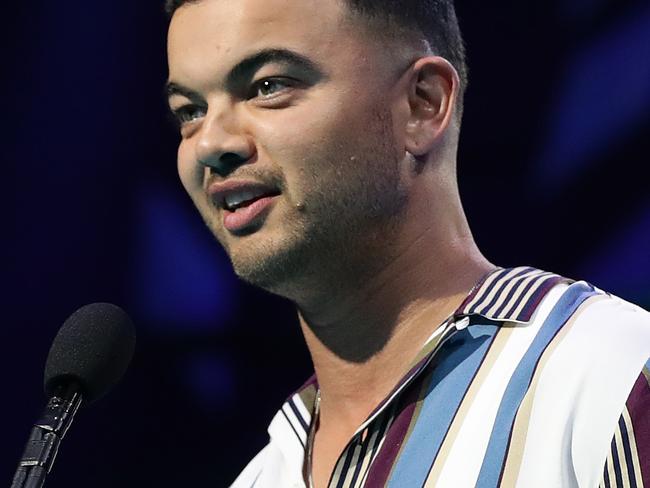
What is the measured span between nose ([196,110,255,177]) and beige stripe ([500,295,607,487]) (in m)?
0.41

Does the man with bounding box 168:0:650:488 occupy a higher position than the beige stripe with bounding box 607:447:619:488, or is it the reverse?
the man with bounding box 168:0:650:488

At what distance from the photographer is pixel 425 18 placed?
5.26 feet

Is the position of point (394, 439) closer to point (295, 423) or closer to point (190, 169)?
point (295, 423)

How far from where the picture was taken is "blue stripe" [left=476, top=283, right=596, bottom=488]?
1.26 meters

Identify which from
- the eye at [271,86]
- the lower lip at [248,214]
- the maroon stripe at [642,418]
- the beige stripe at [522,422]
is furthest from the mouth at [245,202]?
the maroon stripe at [642,418]

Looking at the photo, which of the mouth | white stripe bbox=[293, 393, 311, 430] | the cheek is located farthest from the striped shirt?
the cheek

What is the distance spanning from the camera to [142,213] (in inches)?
86.8

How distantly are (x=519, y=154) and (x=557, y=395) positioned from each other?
837 mm

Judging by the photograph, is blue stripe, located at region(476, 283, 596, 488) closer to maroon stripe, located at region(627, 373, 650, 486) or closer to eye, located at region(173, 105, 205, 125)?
maroon stripe, located at region(627, 373, 650, 486)

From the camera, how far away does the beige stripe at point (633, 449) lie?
3.82ft

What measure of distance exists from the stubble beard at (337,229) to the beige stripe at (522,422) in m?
0.27

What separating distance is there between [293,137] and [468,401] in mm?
363

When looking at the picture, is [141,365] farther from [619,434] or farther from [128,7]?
[619,434]

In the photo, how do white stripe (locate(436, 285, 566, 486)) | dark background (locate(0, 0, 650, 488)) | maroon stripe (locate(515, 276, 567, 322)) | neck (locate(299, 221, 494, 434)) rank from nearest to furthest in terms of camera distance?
white stripe (locate(436, 285, 566, 486)) → maroon stripe (locate(515, 276, 567, 322)) → neck (locate(299, 221, 494, 434)) → dark background (locate(0, 0, 650, 488))
